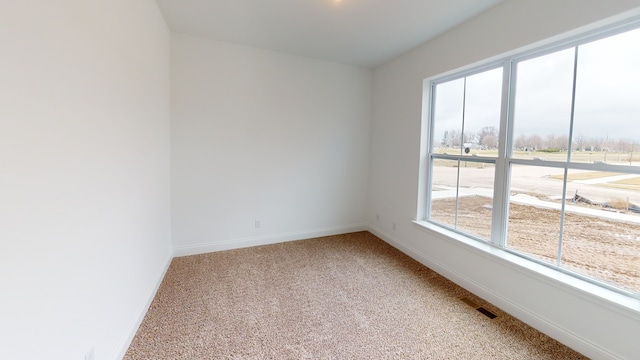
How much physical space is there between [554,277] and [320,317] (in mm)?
1845

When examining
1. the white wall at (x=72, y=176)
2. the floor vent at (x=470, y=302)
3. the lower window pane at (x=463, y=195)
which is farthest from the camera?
the lower window pane at (x=463, y=195)

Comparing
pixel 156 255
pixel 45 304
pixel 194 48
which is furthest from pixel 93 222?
pixel 194 48

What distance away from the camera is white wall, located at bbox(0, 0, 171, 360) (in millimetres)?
877

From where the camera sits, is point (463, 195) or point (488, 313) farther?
point (463, 195)

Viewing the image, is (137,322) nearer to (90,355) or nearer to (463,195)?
(90,355)

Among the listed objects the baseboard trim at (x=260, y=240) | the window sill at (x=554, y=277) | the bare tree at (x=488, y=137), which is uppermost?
the bare tree at (x=488, y=137)

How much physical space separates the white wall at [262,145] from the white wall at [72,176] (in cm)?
99

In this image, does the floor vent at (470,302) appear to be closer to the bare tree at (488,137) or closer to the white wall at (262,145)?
the bare tree at (488,137)

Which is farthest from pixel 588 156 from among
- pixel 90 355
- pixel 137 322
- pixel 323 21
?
pixel 137 322

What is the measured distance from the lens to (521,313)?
82.8 inches

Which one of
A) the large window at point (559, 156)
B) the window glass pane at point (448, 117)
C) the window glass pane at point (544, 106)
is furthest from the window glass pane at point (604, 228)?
the window glass pane at point (448, 117)

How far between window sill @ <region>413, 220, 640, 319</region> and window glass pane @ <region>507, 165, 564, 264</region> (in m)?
0.13

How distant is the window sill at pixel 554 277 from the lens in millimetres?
1631

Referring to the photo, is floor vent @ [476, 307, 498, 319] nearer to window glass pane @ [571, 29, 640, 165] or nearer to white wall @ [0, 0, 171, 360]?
window glass pane @ [571, 29, 640, 165]
